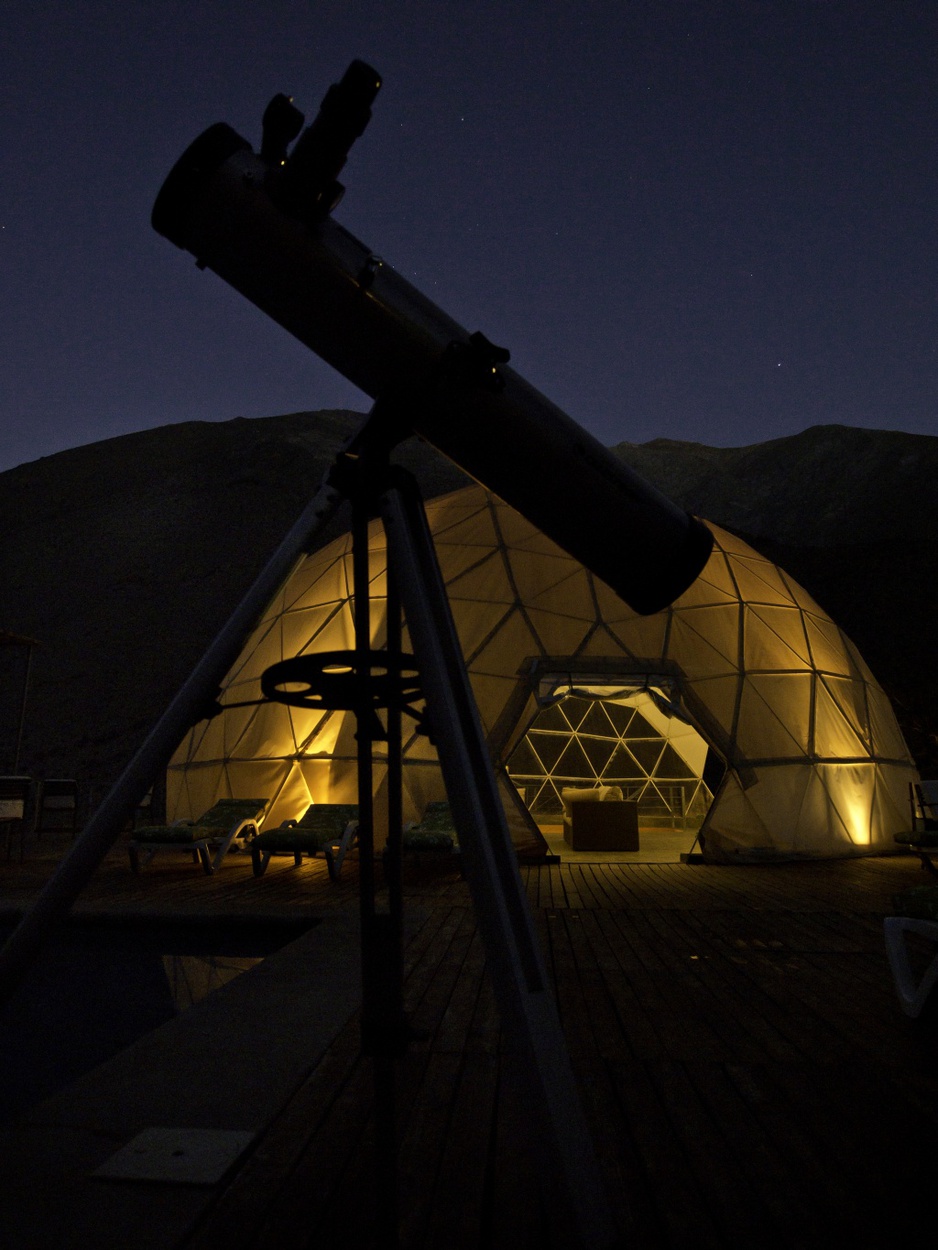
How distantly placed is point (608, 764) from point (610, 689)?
5828 millimetres

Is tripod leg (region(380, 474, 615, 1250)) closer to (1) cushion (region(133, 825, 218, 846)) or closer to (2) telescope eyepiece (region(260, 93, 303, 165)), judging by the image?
(2) telescope eyepiece (region(260, 93, 303, 165))

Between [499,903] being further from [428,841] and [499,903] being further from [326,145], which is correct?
[428,841]

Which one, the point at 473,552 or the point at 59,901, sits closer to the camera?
the point at 59,901

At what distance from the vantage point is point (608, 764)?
16.3 metres

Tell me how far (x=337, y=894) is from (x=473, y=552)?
5938mm

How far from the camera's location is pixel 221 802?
31.5 ft

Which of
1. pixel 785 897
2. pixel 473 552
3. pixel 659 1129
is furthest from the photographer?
pixel 473 552

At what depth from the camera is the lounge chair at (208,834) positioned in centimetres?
801

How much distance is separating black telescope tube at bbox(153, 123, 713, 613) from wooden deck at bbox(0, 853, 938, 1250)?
1.38 meters

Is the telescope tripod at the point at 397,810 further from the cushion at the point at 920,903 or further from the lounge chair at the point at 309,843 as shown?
the lounge chair at the point at 309,843

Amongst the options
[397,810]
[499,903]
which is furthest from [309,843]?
[499,903]

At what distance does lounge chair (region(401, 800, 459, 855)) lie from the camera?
26.0 feet

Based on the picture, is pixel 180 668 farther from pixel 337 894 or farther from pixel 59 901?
pixel 59 901

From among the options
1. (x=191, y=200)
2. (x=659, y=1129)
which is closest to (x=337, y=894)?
(x=659, y=1129)
